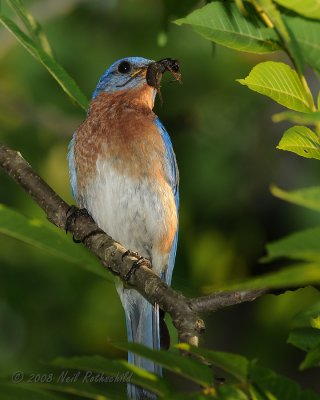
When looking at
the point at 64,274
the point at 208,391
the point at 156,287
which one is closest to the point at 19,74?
the point at 64,274

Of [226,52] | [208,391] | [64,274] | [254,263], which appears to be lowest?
[254,263]

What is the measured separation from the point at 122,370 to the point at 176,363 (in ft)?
0.45

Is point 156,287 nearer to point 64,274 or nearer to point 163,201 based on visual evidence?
point 163,201

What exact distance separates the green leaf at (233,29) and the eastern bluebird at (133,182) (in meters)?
2.93

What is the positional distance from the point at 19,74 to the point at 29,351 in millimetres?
2827

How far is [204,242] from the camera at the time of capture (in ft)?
24.1

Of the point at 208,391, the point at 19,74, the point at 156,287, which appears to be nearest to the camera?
the point at 208,391

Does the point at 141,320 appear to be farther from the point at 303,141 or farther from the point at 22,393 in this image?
the point at 22,393

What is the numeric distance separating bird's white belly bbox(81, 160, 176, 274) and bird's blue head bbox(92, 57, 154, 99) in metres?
1.02

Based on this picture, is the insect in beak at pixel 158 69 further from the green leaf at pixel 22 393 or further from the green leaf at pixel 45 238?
the green leaf at pixel 22 393

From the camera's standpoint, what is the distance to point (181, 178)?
8016 mm

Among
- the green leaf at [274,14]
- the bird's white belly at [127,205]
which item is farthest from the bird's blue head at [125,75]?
the green leaf at [274,14]

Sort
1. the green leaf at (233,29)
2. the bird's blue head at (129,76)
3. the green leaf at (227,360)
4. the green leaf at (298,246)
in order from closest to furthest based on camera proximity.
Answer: the green leaf at (298,246), the green leaf at (227,360), the green leaf at (233,29), the bird's blue head at (129,76)

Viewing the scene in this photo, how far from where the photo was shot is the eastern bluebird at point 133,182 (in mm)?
5504
